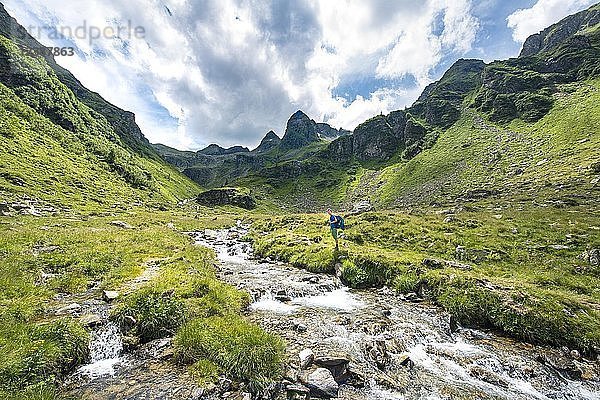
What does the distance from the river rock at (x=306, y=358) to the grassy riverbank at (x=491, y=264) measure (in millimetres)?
10639

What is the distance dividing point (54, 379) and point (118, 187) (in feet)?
471

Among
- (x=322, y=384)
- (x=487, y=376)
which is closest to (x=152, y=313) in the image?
(x=322, y=384)

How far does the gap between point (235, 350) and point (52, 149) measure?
15535 cm

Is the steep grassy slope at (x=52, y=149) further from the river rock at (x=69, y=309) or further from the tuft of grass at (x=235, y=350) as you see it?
the tuft of grass at (x=235, y=350)

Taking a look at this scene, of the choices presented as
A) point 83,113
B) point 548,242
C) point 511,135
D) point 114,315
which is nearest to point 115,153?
point 83,113

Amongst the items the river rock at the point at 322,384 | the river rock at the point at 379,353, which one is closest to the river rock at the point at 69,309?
the river rock at the point at 322,384

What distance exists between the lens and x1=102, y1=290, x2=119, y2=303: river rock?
16.0 metres

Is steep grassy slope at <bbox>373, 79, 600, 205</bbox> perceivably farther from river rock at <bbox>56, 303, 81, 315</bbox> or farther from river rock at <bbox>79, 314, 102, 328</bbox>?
river rock at <bbox>56, 303, 81, 315</bbox>

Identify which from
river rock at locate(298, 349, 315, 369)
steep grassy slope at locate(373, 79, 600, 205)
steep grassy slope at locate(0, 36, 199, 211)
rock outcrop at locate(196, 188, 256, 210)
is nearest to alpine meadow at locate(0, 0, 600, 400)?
river rock at locate(298, 349, 315, 369)

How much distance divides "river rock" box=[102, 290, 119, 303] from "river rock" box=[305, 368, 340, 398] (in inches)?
483

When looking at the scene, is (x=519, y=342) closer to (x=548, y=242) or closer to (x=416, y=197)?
(x=548, y=242)

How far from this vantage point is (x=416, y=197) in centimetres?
11544

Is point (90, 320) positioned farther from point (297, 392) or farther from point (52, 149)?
point (52, 149)

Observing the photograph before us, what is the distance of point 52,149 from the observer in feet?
401
